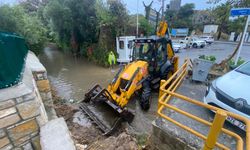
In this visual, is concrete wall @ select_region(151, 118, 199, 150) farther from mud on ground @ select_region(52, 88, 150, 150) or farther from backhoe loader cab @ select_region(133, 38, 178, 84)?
backhoe loader cab @ select_region(133, 38, 178, 84)

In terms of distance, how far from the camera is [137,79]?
213 inches

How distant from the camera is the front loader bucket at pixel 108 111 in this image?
4312 mm

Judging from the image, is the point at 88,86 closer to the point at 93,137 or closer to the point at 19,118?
the point at 93,137

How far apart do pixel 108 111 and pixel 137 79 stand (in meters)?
1.54

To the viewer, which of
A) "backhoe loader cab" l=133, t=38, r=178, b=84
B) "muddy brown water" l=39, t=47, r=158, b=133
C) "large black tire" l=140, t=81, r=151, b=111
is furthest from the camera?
"backhoe loader cab" l=133, t=38, r=178, b=84

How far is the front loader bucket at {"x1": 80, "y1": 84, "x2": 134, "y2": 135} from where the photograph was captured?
4312 millimetres

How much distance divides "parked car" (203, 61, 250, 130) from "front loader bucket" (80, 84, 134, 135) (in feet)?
7.55

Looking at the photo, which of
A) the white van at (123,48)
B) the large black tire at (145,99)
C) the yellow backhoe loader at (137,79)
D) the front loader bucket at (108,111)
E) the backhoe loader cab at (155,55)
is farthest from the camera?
the white van at (123,48)

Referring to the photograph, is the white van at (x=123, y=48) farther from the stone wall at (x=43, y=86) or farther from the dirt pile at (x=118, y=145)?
the dirt pile at (x=118, y=145)

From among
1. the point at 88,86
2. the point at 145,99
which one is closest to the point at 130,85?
the point at 145,99

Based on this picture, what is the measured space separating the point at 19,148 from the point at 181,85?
5.12 m

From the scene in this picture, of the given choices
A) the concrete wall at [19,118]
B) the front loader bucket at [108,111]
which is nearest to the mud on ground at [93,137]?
the front loader bucket at [108,111]

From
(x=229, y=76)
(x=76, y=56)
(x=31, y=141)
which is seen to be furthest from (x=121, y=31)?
(x=31, y=141)

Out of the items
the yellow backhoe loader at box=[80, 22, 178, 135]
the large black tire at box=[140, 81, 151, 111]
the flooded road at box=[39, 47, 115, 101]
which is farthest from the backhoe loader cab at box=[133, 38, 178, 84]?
the flooded road at box=[39, 47, 115, 101]
